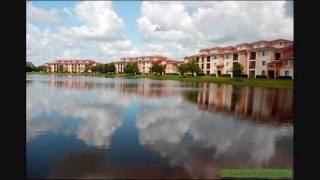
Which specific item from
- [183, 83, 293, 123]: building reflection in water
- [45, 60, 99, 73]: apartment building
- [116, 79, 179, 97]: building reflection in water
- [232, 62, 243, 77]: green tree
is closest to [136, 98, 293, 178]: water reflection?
[183, 83, 293, 123]: building reflection in water

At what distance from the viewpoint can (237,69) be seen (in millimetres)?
22312

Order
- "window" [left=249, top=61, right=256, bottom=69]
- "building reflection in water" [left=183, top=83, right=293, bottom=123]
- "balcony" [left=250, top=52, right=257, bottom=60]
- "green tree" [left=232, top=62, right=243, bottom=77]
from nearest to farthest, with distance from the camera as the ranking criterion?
1. "building reflection in water" [left=183, top=83, right=293, bottom=123]
2. "balcony" [left=250, top=52, right=257, bottom=60]
3. "green tree" [left=232, top=62, right=243, bottom=77]
4. "window" [left=249, top=61, right=256, bottom=69]

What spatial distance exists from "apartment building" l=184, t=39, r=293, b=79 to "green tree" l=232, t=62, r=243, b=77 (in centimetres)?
25

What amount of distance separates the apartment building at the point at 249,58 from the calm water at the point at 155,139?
4166mm

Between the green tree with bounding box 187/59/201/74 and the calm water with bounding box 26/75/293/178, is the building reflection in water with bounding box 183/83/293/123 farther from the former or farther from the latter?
the green tree with bounding box 187/59/201/74

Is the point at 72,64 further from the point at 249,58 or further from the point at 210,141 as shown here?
the point at 210,141

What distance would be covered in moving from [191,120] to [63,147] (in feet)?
18.1

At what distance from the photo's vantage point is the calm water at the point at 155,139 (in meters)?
7.17

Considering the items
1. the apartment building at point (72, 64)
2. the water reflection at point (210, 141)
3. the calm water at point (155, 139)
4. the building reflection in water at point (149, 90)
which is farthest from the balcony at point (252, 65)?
the apartment building at point (72, 64)

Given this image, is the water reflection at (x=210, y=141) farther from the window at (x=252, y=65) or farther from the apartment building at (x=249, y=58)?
the window at (x=252, y=65)

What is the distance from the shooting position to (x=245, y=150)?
8570 mm

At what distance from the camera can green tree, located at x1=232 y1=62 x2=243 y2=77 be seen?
70.8ft

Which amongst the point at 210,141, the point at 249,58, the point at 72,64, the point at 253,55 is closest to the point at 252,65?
the point at 249,58
